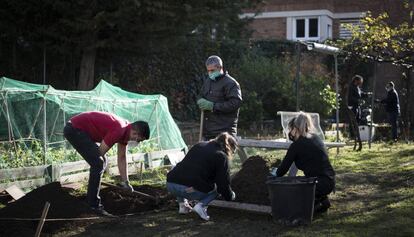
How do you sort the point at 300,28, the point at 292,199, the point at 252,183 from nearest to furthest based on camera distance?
the point at 292,199 → the point at 252,183 → the point at 300,28

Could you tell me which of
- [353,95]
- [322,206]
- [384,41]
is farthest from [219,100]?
[353,95]

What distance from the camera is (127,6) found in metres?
13.2

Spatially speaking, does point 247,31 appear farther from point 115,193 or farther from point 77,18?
point 115,193

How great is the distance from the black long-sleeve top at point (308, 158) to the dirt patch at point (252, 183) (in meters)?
0.69

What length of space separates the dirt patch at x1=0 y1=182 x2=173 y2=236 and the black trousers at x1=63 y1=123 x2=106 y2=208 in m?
0.21

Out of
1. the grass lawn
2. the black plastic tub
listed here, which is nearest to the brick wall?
the grass lawn

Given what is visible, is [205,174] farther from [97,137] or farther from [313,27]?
[313,27]

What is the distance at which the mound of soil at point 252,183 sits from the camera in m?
7.36

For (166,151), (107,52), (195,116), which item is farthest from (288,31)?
(166,151)

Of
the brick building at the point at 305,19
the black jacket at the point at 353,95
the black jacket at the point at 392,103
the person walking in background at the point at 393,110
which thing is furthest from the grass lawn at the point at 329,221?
the brick building at the point at 305,19

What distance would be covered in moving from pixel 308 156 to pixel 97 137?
2.45 metres

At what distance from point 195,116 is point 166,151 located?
26.7 ft

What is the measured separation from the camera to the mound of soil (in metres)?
7.36

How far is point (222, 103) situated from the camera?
7.69 metres
